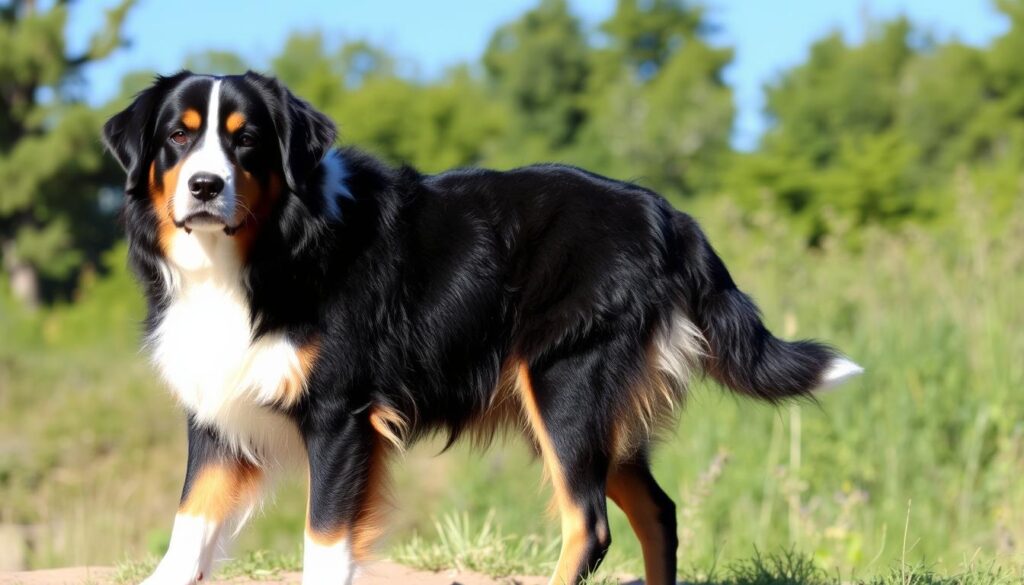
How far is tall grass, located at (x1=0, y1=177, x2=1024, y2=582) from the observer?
7035mm

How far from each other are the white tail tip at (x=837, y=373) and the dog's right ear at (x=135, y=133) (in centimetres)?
256

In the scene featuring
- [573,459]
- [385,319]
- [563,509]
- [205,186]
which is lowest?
[563,509]

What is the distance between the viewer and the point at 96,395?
14.8 m

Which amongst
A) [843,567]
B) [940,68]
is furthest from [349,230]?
[940,68]

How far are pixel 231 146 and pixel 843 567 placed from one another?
4139mm

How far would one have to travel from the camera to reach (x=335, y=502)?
12.9ft

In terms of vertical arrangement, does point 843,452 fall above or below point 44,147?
below

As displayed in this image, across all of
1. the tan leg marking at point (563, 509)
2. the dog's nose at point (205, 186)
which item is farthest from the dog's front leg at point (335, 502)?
the dog's nose at point (205, 186)

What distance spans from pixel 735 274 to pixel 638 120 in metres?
23.1

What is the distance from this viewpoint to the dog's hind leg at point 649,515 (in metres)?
4.51

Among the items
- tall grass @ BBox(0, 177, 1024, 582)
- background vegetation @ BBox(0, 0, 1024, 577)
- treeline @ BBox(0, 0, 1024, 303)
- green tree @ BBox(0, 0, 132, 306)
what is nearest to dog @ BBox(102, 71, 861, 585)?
background vegetation @ BBox(0, 0, 1024, 577)

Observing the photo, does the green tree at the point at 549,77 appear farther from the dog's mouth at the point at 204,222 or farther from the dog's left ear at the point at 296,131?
the dog's mouth at the point at 204,222

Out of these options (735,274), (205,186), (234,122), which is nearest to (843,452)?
(735,274)

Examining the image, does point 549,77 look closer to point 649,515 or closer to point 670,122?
point 670,122
